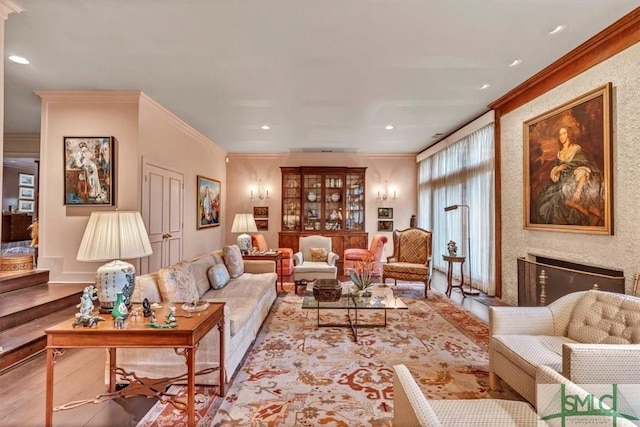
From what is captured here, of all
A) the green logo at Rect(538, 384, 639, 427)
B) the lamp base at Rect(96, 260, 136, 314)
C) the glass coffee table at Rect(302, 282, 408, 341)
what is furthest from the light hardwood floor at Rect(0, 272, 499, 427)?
the green logo at Rect(538, 384, 639, 427)

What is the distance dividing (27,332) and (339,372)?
9.86ft

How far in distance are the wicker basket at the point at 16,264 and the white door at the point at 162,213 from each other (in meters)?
1.49

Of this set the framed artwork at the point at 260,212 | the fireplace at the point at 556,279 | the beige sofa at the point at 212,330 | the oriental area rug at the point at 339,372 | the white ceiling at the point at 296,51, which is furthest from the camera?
the framed artwork at the point at 260,212

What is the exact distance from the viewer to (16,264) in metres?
4.25

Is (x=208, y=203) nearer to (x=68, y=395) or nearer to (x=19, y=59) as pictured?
(x=19, y=59)

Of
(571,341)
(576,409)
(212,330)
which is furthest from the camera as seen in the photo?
(212,330)

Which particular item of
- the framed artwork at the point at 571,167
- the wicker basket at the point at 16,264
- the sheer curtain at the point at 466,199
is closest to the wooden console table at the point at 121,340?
the wicker basket at the point at 16,264

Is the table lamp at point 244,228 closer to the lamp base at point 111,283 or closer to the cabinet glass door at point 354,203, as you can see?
the cabinet glass door at point 354,203

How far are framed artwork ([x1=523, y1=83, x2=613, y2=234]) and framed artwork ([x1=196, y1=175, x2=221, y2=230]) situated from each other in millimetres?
5657

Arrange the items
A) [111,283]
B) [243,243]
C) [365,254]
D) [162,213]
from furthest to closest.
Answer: [365,254] → [243,243] → [162,213] → [111,283]

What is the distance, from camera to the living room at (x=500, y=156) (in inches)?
109

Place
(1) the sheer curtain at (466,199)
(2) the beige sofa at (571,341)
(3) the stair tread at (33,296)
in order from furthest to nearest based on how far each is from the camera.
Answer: (1) the sheer curtain at (466,199), (3) the stair tread at (33,296), (2) the beige sofa at (571,341)

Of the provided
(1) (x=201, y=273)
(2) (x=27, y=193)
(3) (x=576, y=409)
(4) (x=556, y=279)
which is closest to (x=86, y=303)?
(1) (x=201, y=273)

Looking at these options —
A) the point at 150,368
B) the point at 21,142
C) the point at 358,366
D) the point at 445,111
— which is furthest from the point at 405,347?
the point at 21,142
